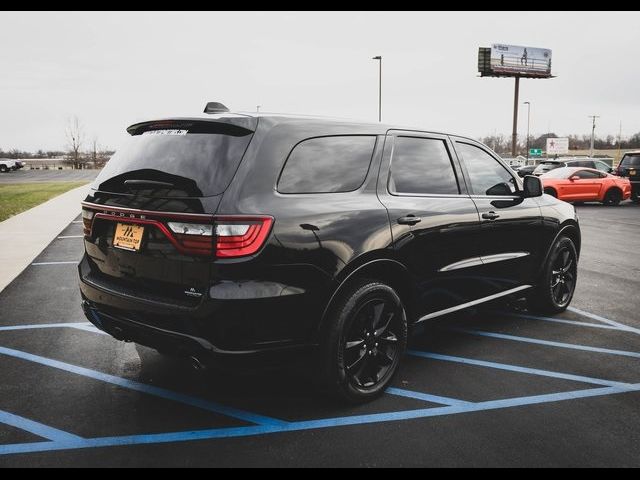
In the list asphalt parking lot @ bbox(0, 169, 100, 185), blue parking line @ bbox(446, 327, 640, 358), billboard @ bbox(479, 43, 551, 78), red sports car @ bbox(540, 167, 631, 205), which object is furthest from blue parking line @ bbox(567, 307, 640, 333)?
billboard @ bbox(479, 43, 551, 78)

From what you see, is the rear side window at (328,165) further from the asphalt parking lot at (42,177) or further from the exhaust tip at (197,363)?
the asphalt parking lot at (42,177)

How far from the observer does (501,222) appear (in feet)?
15.2

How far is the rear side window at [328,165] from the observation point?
3166mm

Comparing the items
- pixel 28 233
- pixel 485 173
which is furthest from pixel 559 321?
pixel 28 233

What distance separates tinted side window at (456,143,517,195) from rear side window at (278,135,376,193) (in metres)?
1.15

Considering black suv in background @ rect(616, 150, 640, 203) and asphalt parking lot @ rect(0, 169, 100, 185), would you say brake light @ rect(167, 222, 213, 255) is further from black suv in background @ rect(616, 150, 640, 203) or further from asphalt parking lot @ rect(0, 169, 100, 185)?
asphalt parking lot @ rect(0, 169, 100, 185)

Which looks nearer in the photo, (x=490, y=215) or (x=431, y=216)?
(x=431, y=216)

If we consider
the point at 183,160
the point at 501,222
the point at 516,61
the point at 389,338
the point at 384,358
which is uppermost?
the point at 516,61

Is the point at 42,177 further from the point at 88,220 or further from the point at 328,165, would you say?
the point at 328,165

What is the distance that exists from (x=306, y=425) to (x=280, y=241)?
45.1 inches

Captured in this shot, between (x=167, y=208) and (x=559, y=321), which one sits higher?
(x=167, y=208)

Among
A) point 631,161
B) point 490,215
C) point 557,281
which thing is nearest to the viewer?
point 490,215

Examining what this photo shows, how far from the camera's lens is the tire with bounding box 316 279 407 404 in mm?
3238

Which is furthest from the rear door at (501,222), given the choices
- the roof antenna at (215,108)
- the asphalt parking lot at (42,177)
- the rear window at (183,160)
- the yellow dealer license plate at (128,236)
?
the asphalt parking lot at (42,177)
